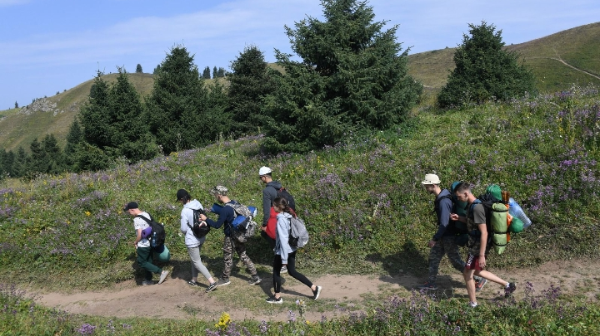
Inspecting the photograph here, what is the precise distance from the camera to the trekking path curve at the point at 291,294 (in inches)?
262

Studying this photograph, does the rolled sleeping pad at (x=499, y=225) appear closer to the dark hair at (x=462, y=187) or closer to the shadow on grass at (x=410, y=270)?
the dark hair at (x=462, y=187)

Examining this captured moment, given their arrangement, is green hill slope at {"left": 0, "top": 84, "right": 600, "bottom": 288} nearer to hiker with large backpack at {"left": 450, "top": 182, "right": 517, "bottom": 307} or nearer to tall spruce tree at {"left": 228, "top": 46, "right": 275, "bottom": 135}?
hiker with large backpack at {"left": 450, "top": 182, "right": 517, "bottom": 307}

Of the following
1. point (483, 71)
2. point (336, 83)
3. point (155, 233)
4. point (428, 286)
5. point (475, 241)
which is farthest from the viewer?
point (483, 71)

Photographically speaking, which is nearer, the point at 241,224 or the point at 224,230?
the point at 241,224

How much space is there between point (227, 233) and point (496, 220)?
4532mm

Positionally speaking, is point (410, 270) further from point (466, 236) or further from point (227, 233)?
point (227, 233)

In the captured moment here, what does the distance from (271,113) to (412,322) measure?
941cm

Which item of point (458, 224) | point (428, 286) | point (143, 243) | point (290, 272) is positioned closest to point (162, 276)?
point (143, 243)

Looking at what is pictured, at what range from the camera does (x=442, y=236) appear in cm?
665

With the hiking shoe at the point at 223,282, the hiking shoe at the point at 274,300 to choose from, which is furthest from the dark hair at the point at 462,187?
the hiking shoe at the point at 223,282

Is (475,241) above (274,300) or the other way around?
above

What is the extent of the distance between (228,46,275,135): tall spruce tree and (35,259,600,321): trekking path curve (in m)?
17.0

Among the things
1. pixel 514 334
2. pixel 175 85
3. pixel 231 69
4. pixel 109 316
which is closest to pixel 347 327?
pixel 514 334

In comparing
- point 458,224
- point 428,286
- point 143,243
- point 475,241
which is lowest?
point 428,286
